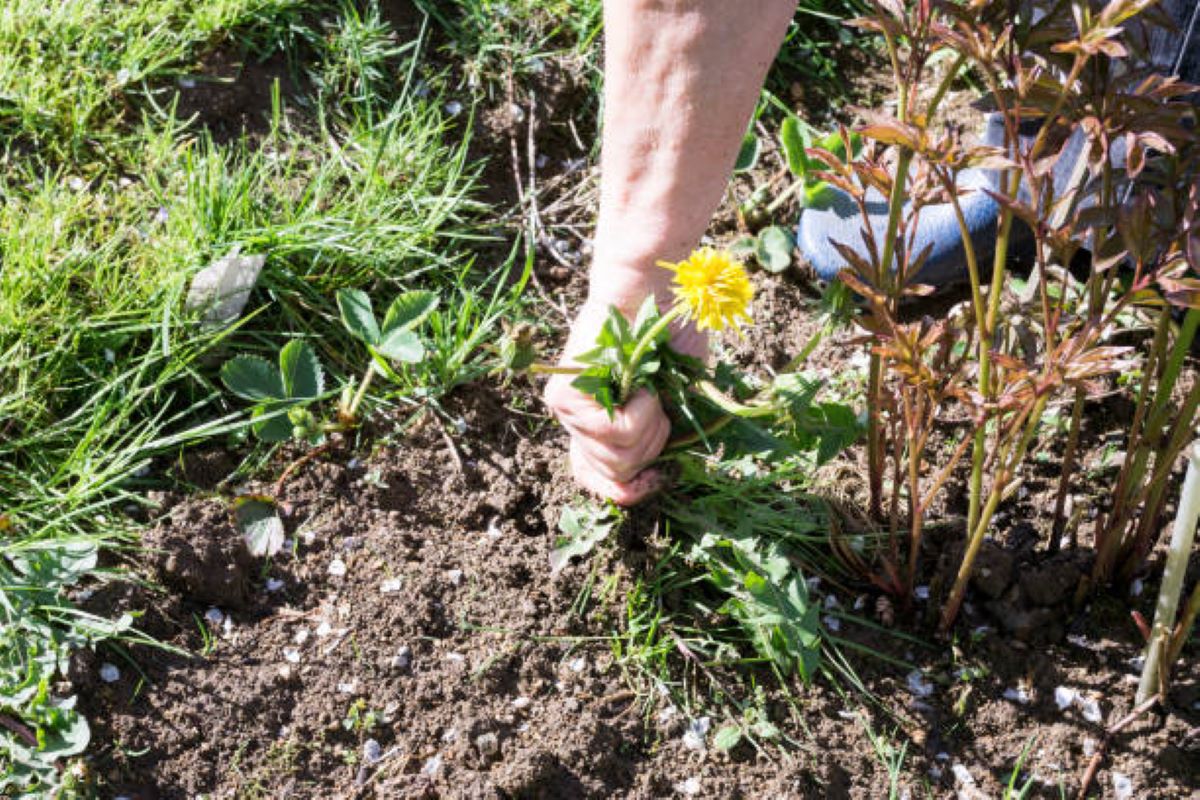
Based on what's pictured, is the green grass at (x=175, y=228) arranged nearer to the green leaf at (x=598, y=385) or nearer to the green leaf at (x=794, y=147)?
the green leaf at (x=598, y=385)

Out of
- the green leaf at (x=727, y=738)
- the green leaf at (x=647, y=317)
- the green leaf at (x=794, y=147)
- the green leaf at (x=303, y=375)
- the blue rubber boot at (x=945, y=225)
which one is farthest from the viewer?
the blue rubber boot at (x=945, y=225)

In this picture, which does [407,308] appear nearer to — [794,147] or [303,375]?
Result: [303,375]

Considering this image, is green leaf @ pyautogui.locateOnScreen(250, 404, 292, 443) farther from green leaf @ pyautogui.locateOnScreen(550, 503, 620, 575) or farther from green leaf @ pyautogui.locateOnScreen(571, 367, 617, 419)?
green leaf @ pyautogui.locateOnScreen(571, 367, 617, 419)

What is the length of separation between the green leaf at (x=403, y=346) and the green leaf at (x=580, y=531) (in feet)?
1.07

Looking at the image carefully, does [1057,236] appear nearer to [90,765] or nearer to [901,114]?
[901,114]

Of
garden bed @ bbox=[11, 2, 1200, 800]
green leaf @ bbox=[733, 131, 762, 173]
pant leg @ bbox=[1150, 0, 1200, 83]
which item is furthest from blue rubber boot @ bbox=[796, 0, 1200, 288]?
garden bed @ bbox=[11, 2, 1200, 800]

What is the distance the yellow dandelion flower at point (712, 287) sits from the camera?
1552 millimetres

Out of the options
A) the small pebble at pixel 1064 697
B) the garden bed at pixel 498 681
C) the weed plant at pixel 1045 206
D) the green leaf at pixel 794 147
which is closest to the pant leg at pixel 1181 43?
the weed plant at pixel 1045 206

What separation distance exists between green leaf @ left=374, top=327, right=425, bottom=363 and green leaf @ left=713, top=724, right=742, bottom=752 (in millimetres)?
694

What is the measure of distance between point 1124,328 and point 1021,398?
0.70 meters

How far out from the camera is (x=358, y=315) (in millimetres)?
2066

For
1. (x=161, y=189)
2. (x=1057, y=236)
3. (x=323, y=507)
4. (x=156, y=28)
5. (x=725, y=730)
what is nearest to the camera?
(x=1057, y=236)

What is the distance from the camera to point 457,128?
2.53 meters

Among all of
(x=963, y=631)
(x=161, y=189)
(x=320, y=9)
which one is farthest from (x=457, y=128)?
(x=963, y=631)
